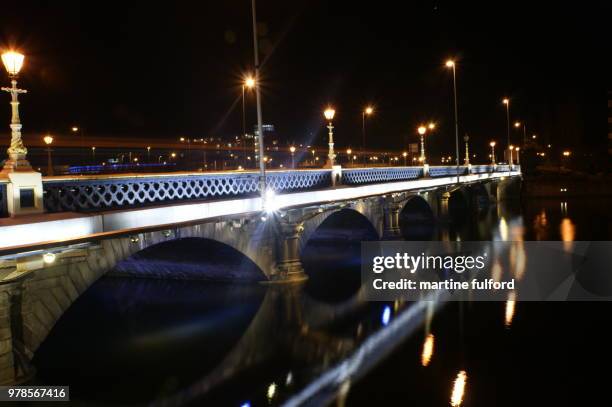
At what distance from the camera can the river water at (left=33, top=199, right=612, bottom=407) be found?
13.8 m

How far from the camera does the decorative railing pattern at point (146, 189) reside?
13.7 m

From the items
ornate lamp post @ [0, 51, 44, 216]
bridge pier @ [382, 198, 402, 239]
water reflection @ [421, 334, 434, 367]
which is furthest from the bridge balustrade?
water reflection @ [421, 334, 434, 367]

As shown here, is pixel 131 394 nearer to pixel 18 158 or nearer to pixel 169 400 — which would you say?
pixel 169 400

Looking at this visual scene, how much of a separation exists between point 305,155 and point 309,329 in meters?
78.0

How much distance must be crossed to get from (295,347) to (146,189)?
264 inches

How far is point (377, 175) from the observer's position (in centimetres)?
3647

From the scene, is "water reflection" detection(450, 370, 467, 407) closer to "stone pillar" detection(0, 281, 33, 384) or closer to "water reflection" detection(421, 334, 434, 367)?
"water reflection" detection(421, 334, 434, 367)

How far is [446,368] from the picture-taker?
15.1 meters

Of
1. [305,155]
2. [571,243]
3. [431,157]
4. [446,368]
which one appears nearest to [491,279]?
[446,368]

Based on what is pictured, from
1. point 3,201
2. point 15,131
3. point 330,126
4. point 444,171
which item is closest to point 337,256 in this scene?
point 330,126

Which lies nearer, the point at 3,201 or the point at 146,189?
the point at 3,201

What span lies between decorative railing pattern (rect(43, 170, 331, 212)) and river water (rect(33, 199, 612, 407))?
14.9 feet

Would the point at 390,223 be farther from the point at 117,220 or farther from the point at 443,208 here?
the point at 117,220

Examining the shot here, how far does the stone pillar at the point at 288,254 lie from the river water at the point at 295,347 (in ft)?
2.42
